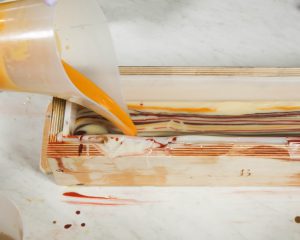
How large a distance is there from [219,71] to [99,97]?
0.27m

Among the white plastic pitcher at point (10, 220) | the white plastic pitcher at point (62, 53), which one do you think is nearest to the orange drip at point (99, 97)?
the white plastic pitcher at point (62, 53)

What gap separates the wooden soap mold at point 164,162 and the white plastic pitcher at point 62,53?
72 mm

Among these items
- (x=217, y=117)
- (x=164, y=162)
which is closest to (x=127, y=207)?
(x=164, y=162)

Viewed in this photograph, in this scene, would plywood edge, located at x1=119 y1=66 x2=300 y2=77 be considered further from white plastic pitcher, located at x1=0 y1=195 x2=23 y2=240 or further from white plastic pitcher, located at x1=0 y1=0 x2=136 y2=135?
white plastic pitcher, located at x1=0 y1=195 x2=23 y2=240

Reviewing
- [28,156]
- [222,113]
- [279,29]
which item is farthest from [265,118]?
[28,156]

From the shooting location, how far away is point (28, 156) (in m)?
1.02

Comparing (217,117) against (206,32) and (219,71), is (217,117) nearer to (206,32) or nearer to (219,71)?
(219,71)

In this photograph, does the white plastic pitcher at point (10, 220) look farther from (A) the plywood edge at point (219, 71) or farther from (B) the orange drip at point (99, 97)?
(A) the plywood edge at point (219, 71)

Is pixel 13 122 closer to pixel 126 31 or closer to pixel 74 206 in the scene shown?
pixel 74 206

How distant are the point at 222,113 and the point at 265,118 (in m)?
0.10

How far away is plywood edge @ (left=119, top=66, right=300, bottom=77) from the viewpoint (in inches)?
39.1

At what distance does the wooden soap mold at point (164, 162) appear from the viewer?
2.80ft

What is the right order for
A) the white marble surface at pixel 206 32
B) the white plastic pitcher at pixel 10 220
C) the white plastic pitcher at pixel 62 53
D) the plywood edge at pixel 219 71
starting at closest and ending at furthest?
the white plastic pitcher at pixel 62 53, the white plastic pitcher at pixel 10 220, the plywood edge at pixel 219 71, the white marble surface at pixel 206 32

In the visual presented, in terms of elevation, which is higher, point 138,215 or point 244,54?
point 244,54
